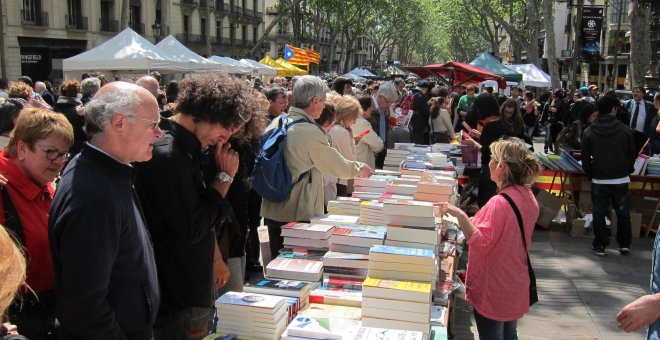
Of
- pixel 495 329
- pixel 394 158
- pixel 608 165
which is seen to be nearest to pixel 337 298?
pixel 495 329

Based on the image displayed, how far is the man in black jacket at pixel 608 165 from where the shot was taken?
20.8 ft

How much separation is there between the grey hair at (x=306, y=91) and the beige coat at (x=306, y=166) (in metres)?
0.06

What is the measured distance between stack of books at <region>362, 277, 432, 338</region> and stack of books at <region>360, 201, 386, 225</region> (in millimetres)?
1237

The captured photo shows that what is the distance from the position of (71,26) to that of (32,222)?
31735mm

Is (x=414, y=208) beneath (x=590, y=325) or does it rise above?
above

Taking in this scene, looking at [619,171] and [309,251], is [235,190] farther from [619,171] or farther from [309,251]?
[619,171]

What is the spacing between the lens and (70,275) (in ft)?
6.06

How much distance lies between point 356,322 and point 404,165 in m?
3.44

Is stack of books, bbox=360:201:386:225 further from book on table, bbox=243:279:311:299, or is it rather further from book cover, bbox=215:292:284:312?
book cover, bbox=215:292:284:312

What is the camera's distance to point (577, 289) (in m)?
5.64

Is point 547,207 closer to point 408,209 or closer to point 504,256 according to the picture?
point 504,256

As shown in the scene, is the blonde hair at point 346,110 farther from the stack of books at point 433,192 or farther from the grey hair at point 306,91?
the grey hair at point 306,91

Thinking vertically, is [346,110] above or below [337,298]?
above

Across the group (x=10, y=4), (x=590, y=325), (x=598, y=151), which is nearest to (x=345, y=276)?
(x=590, y=325)
